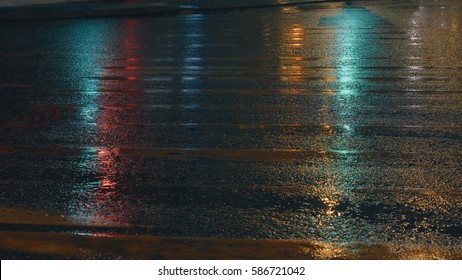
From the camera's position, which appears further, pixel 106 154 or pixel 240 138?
pixel 240 138

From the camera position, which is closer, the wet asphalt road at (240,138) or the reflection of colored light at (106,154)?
the wet asphalt road at (240,138)

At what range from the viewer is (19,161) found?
7.32m

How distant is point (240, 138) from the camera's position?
26.6 feet

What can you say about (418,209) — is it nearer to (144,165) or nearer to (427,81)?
(144,165)

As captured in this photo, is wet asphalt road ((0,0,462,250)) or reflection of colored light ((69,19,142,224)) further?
reflection of colored light ((69,19,142,224))

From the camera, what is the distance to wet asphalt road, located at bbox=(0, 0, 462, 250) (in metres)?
5.75

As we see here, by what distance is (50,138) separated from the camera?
8.23 meters

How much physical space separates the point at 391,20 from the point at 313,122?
1296cm

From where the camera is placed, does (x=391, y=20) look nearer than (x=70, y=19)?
Yes

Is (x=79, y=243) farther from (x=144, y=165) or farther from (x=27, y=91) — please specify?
(x=27, y=91)

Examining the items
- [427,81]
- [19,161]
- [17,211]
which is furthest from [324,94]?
[17,211]

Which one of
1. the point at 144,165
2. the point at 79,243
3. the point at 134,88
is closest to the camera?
the point at 79,243

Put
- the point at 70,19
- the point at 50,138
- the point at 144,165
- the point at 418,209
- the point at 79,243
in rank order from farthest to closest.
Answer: the point at 70,19, the point at 50,138, the point at 144,165, the point at 418,209, the point at 79,243

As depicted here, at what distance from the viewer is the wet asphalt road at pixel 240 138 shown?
5746 mm
